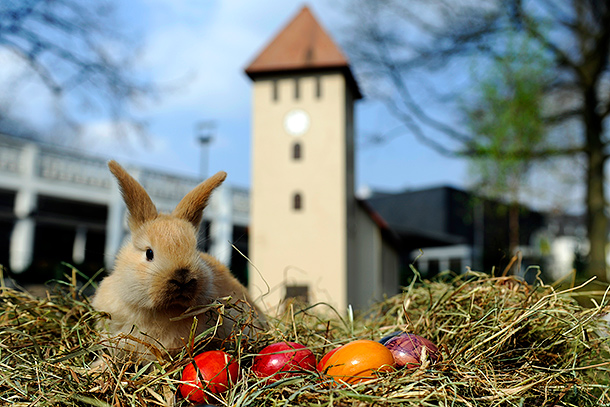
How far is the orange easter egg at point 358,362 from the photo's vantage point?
63.9 inches

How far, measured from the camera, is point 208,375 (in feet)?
5.36

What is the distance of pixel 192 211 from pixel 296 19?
1683cm

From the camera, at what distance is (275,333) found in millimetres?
2047

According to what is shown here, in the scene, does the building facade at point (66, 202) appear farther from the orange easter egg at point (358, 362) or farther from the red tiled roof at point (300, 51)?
the orange easter egg at point (358, 362)

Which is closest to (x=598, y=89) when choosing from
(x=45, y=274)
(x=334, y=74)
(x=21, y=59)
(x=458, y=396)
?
(x=334, y=74)

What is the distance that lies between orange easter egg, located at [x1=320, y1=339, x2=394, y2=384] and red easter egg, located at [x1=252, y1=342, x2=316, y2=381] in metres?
0.08

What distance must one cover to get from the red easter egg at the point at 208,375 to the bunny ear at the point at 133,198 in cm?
70

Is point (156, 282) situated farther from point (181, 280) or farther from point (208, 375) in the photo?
point (208, 375)

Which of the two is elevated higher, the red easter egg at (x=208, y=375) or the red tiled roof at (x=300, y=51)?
→ the red tiled roof at (x=300, y=51)

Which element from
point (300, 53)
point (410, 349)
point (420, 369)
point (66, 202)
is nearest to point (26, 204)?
point (66, 202)

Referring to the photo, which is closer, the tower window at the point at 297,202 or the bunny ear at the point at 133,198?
the bunny ear at the point at 133,198

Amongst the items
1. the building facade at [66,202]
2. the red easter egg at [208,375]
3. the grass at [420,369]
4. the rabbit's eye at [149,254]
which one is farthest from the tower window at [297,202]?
the red easter egg at [208,375]

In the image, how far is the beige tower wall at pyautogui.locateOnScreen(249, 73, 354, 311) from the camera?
49.6 ft

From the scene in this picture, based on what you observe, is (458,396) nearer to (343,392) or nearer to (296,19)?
(343,392)
